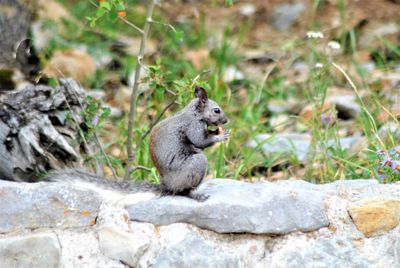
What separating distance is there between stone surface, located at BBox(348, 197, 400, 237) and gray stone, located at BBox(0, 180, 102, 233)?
1.11 meters

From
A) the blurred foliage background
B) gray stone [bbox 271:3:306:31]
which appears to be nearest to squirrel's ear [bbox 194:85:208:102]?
the blurred foliage background

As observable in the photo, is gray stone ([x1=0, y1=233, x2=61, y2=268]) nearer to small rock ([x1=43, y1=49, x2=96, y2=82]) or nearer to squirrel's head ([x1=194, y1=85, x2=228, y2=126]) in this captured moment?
squirrel's head ([x1=194, y1=85, x2=228, y2=126])

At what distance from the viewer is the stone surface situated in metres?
3.41

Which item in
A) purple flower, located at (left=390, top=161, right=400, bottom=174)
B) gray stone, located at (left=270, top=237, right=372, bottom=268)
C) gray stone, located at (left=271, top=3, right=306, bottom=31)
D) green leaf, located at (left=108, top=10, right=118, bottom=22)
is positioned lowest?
gray stone, located at (left=271, top=3, right=306, bottom=31)

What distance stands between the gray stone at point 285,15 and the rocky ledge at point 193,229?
5.75 m

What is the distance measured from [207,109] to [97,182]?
0.64 m

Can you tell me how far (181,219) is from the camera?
11.0 feet

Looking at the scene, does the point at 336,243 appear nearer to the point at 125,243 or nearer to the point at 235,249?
the point at 235,249

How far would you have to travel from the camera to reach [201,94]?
147 inches

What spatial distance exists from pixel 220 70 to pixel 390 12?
10.1 ft

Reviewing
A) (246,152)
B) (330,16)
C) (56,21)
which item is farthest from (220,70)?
(330,16)

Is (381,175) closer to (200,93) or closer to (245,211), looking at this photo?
(245,211)

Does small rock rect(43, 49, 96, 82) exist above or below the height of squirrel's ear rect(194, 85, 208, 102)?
below

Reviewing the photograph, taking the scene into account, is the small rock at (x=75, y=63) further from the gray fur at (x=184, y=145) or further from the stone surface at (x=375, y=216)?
the stone surface at (x=375, y=216)
